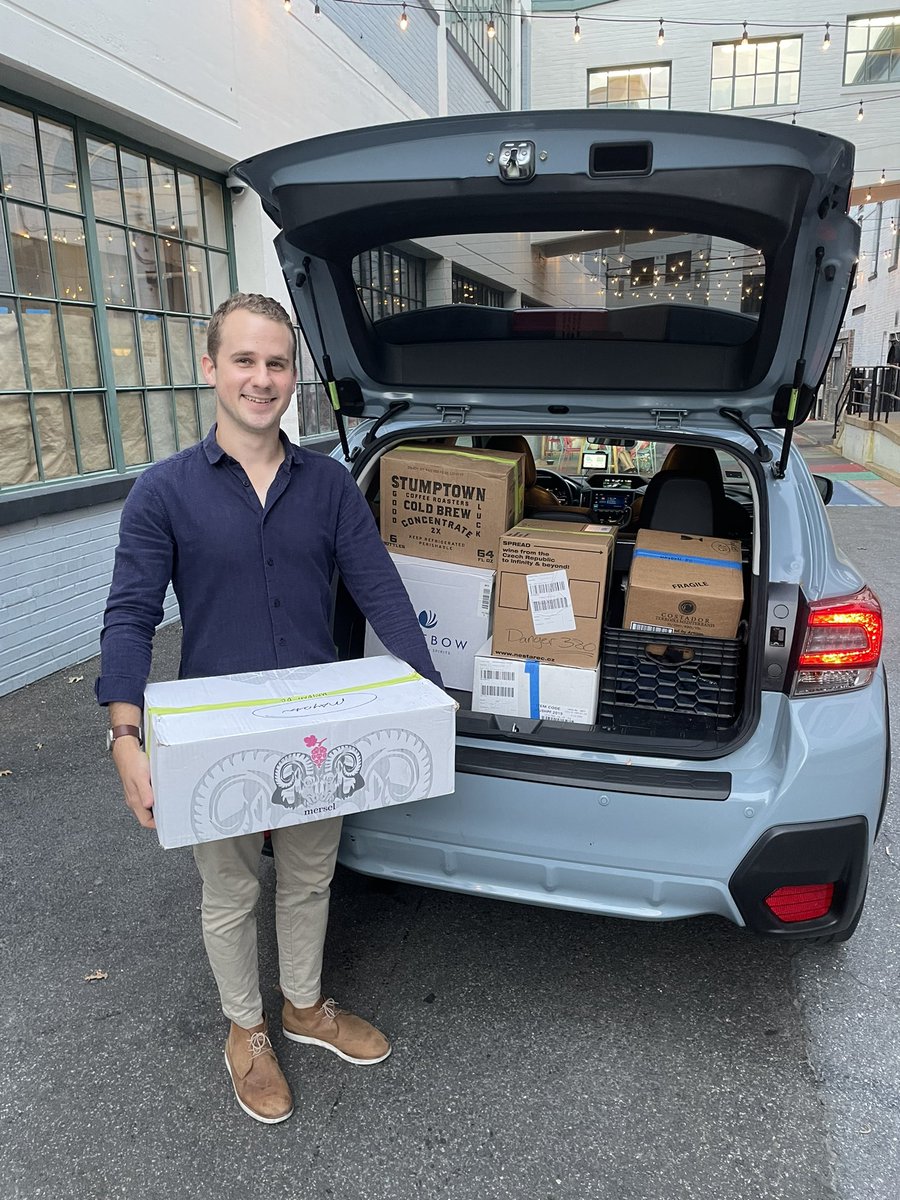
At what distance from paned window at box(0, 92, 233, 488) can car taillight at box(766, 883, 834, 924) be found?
430 centimetres

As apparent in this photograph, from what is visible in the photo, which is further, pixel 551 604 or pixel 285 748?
pixel 551 604

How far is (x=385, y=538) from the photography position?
273 centimetres

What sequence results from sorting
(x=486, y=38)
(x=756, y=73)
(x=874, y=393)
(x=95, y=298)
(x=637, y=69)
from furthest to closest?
(x=637, y=69)
(x=756, y=73)
(x=874, y=393)
(x=486, y=38)
(x=95, y=298)

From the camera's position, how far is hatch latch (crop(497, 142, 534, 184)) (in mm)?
1772

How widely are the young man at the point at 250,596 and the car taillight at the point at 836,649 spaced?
2.90 feet

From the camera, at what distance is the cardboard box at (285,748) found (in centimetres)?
150

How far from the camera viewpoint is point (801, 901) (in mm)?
1906

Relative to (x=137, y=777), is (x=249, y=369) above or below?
above

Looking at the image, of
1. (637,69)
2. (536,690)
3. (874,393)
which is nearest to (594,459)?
(536,690)

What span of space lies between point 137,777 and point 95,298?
441 cm

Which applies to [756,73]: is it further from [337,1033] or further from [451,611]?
[337,1033]

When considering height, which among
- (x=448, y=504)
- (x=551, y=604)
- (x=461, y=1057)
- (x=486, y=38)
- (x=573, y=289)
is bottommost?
(x=461, y=1057)

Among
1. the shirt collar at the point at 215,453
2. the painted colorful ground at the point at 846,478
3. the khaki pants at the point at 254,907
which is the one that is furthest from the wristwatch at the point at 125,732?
the painted colorful ground at the point at 846,478

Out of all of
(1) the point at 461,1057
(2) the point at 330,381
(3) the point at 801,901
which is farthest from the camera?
(2) the point at 330,381
